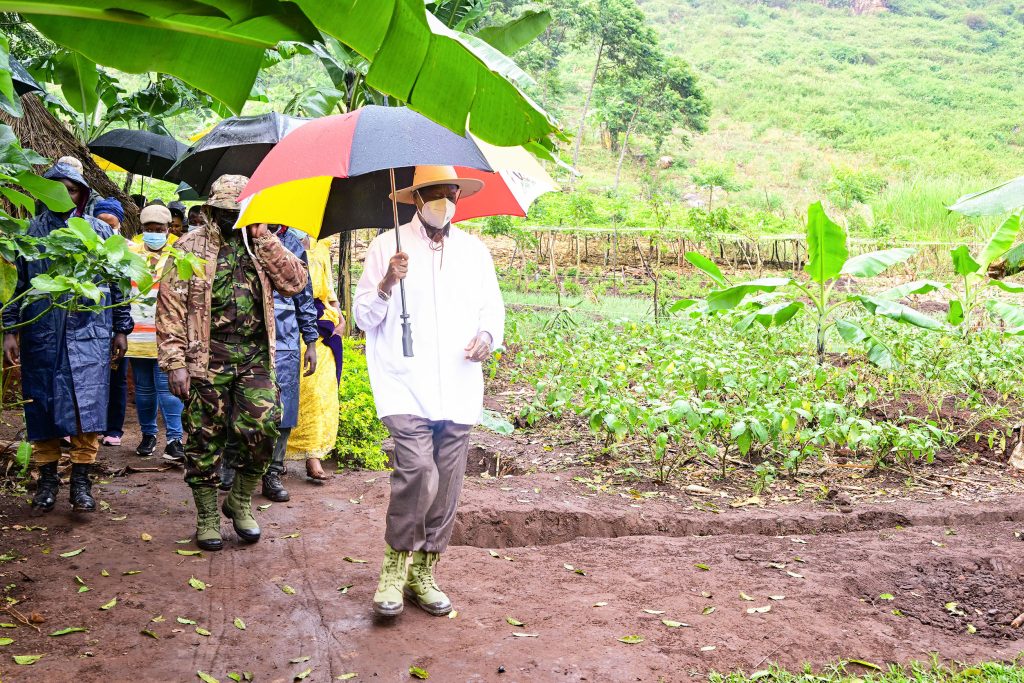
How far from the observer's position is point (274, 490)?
5.32 m

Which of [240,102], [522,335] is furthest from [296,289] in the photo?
[522,335]

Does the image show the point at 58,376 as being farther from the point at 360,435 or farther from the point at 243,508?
the point at 360,435

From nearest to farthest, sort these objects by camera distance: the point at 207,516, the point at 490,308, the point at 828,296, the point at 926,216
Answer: the point at 490,308, the point at 207,516, the point at 828,296, the point at 926,216

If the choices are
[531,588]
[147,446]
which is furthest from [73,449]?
[531,588]

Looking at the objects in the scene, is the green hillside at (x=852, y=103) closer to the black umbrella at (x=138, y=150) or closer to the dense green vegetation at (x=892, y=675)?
the black umbrella at (x=138, y=150)

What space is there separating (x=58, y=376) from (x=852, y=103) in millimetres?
41488

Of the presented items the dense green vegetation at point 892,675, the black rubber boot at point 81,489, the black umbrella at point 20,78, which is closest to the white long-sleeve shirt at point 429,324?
the dense green vegetation at point 892,675

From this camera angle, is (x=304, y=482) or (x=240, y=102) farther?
(x=304, y=482)

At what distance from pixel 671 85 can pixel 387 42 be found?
28.7m

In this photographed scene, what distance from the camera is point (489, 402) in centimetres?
802

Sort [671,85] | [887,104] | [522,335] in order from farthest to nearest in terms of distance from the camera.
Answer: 1. [887,104]
2. [671,85]
3. [522,335]

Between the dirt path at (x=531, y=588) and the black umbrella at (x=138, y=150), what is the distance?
15.7ft

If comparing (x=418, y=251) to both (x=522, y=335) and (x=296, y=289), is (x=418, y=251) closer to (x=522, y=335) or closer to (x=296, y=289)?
(x=296, y=289)

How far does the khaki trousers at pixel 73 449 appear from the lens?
4.72m
